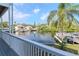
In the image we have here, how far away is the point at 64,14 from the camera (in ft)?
13.5

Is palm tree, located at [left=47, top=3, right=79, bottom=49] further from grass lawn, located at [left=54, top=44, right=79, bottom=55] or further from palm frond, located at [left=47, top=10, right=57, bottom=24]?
grass lawn, located at [left=54, top=44, right=79, bottom=55]

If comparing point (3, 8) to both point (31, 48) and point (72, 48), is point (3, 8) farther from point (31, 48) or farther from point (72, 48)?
point (72, 48)

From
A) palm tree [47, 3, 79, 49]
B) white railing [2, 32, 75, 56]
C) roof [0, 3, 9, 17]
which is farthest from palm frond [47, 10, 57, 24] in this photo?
roof [0, 3, 9, 17]

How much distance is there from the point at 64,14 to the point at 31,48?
0.64 m

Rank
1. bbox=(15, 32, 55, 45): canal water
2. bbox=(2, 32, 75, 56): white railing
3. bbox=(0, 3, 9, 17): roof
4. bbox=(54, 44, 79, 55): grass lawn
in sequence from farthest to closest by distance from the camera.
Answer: bbox=(0, 3, 9, 17): roof < bbox=(15, 32, 55, 45): canal water < bbox=(54, 44, 79, 55): grass lawn < bbox=(2, 32, 75, 56): white railing

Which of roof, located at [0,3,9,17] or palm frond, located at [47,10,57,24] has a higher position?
roof, located at [0,3,9,17]

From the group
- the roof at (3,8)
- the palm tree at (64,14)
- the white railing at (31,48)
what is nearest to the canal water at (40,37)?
the white railing at (31,48)

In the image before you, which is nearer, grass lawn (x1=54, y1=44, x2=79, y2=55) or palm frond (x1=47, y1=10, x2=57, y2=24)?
grass lawn (x1=54, y1=44, x2=79, y2=55)

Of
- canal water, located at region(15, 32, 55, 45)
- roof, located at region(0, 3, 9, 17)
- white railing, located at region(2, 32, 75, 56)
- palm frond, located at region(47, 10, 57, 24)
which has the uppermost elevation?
roof, located at region(0, 3, 9, 17)

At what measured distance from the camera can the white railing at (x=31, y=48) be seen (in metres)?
3.66

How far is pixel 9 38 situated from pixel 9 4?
3.47 ft

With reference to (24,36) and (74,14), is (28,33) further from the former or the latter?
(74,14)

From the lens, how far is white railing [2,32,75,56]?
3.66 meters

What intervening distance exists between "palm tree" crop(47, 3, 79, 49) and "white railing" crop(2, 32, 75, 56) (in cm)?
37
